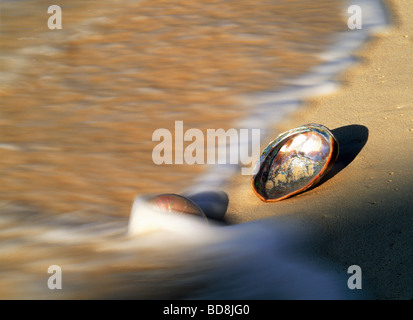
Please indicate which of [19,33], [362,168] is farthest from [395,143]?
[19,33]

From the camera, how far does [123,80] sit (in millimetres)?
3971

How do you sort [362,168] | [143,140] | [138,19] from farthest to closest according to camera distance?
[138,19]
[143,140]
[362,168]

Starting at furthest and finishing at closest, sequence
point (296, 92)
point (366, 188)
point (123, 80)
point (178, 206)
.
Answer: point (123, 80) → point (296, 92) → point (366, 188) → point (178, 206)

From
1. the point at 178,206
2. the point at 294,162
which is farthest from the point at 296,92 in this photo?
the point at 178,206

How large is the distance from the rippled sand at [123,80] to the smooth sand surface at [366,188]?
1.65ft

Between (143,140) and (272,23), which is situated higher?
(272,23)

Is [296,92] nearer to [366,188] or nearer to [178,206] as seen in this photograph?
[366,188]

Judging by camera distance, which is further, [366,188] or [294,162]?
[294,162]

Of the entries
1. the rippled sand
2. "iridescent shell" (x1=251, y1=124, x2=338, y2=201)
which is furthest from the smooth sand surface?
the rippled sand

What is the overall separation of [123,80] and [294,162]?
1.73 m

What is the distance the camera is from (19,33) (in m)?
4.89
